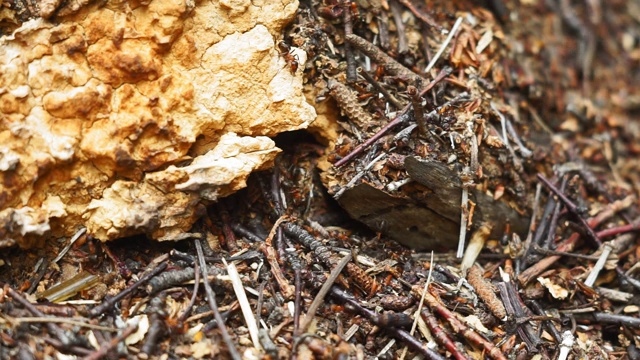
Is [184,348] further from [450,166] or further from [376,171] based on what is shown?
[450,166]

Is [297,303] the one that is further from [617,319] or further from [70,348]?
[617,319]

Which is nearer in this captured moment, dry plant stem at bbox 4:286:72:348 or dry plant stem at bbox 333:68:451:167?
dry plant stem at bbox 4:286:72:348

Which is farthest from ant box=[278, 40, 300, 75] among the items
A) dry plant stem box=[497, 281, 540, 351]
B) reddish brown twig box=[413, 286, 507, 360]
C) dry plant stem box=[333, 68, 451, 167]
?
dry plant stem box=[497, 281, 540, 351]

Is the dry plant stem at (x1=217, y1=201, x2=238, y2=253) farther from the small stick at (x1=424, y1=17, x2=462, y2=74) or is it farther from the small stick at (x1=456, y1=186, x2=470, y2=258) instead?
the small stick at (x1=424, y1=17, x2=462, y2=74)

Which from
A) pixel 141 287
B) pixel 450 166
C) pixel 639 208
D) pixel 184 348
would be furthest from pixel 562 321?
pixel 141 287

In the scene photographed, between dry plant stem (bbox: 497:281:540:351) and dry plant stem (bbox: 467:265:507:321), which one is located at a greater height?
dry plant stem (bbox: 467:265:507:321)

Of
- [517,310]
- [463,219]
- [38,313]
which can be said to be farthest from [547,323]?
[38,313]
